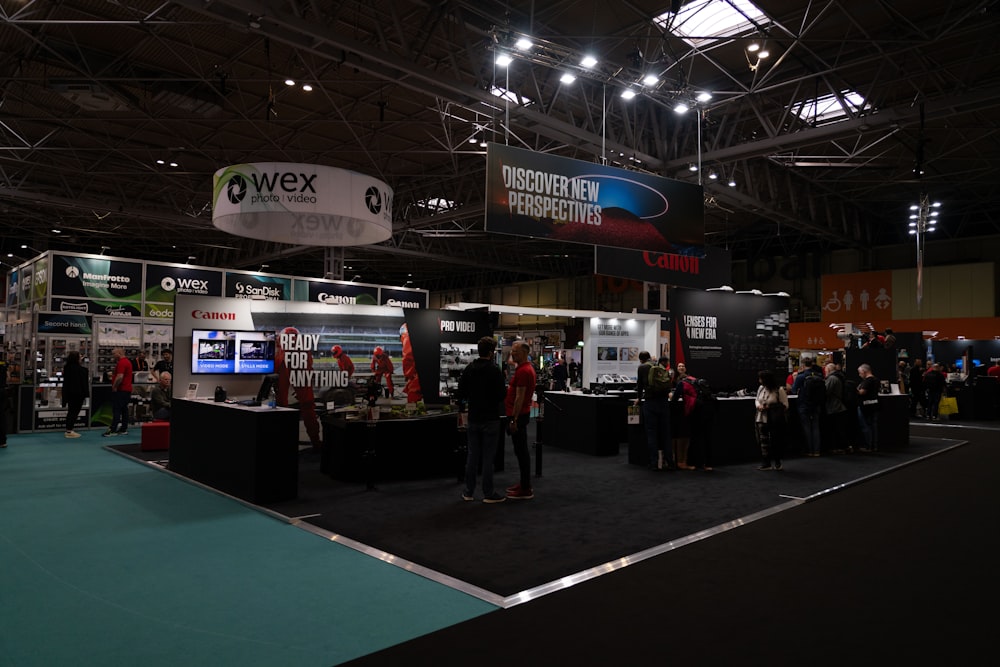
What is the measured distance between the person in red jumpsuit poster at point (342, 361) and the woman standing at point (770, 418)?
625 cm

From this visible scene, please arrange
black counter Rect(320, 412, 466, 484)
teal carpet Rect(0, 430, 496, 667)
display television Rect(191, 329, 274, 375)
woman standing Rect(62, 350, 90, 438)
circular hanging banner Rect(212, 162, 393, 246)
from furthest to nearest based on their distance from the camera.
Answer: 1. woman standing Rect(62, 350, 90, 438)
2. display television Rect(191, 329, 274, 375)
3. black counter Rect(320, 412, 466, 484)
4. circular hanging banner Rect(212, 162, 393, 246)
5. teal carpet Rect(0, 430, 496, 667)

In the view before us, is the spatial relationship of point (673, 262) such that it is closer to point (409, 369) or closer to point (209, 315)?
point (409, 369)

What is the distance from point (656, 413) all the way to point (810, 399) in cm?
260

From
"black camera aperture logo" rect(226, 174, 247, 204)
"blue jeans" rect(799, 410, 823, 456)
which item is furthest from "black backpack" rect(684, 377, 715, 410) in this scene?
"black camera aperture logo" rect(226, 174, 247, 204)

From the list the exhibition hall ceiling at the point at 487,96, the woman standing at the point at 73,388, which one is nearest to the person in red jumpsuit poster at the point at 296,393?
the woman standing at the point at 73,388

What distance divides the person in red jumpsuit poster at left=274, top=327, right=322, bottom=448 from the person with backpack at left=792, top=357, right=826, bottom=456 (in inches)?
270

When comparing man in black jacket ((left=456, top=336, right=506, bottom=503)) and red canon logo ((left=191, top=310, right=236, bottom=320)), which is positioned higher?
red canon logo ((left=191, top=310, right=236, bottom=320))

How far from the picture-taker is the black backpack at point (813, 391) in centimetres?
868

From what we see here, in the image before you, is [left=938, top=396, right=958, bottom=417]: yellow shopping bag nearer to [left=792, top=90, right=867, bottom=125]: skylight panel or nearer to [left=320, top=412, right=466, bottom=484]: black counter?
[left=792, top=90, right=867, bottom=125]: skylight panel

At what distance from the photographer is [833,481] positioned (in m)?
7.30

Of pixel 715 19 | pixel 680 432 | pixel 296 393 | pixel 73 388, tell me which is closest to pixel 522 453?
pixel 680 432

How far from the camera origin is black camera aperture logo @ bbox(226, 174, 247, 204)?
6461mm

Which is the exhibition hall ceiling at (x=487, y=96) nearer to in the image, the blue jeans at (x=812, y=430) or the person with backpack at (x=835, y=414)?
the person with backpack at (x=835, y=414)

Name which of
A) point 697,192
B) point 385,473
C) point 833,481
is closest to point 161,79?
point 385,473
